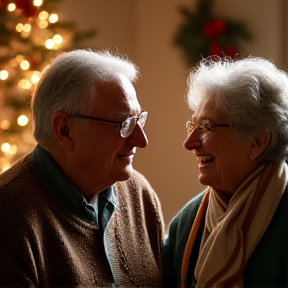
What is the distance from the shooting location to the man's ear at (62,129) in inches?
80.5

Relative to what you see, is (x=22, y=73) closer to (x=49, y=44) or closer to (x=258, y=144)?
(x=49, y=44)

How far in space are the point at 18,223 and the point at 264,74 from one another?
3.19ft

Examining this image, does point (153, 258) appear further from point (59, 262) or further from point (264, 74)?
point (264, 74)

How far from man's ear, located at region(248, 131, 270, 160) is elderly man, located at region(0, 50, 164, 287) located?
0.38m

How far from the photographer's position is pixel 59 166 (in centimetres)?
209

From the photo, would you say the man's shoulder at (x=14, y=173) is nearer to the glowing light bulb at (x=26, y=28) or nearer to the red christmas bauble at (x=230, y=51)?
the glowing light bulb at (x=26, y=28)

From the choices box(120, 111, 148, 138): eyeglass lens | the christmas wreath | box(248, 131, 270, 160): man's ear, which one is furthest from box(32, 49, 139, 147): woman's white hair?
the christmas wreath

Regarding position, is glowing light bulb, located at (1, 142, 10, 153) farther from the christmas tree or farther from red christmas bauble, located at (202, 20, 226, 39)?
red christmas bauble, located at (202, 20, 226, 39)

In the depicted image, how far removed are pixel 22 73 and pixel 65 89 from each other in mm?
1825

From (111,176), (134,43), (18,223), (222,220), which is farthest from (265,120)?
(134,43)

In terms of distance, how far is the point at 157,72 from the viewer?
490 cm

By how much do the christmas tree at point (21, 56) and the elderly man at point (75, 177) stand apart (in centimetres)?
166

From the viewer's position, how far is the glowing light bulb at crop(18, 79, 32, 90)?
3.74 metres

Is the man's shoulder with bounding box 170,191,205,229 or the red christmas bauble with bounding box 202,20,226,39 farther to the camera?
the red christmas bauble with bounding box 202,20,226,39
